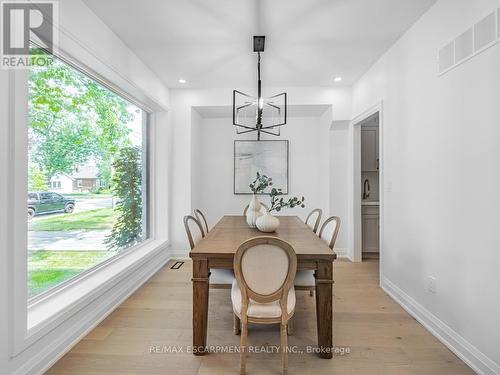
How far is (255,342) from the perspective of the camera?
6.79 ft

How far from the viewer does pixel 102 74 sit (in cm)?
250

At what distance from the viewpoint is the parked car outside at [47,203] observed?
192 centimetres

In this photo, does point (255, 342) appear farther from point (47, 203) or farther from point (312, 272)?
point (47, 203)

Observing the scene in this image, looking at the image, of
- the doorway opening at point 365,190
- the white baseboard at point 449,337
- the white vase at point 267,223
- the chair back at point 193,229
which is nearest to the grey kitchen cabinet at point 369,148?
the doorway opening at point 365,190

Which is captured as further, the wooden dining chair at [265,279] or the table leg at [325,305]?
the table leg at [325,305]

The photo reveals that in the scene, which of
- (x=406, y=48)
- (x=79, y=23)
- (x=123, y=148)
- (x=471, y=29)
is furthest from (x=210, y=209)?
(x=471, y=29)

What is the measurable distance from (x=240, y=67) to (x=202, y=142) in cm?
179

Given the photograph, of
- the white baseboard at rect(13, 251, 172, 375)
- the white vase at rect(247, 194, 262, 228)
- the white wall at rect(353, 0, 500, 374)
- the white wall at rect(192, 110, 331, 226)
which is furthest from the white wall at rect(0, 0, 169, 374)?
the white wall at rect(353, 0, 500, 374)

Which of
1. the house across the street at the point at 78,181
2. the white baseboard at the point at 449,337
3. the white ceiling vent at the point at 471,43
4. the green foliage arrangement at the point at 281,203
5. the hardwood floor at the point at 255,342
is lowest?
the hardwood floor at the point at 255,342

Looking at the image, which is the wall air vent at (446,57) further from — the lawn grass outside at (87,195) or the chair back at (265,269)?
the lawn grass outside at (87,195)

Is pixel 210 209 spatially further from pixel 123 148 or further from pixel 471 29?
pixel 471 29

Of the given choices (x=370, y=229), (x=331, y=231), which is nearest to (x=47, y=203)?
(x=331, y=231)

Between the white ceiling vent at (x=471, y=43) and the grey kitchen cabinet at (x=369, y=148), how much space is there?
2.34 meters

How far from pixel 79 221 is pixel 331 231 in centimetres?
227
